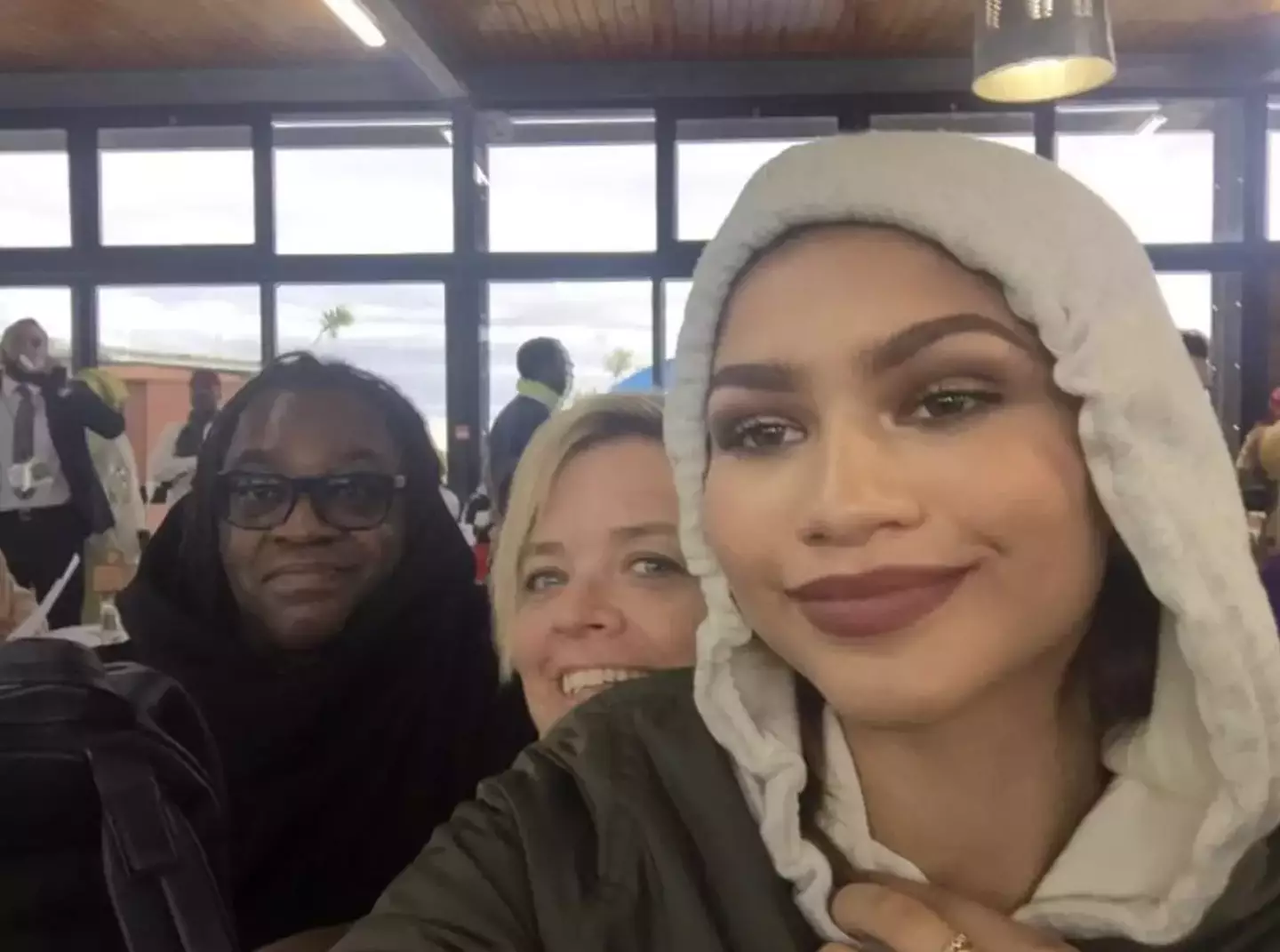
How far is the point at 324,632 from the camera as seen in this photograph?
134 centimetres

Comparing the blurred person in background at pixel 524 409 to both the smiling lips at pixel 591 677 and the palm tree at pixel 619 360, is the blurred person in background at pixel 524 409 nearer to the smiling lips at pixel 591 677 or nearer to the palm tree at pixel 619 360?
the smiling lips at pixel 591 677

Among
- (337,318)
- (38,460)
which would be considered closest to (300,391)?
(38,460)

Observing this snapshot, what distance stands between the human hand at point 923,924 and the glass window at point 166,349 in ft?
3.27

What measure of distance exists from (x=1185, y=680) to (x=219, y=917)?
2.47 ft

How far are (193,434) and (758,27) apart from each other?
357 cm

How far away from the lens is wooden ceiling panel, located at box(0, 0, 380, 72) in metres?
4.07

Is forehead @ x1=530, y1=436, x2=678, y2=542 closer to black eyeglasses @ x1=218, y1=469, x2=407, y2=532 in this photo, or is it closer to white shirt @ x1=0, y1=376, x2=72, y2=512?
black eyeglasses @ x1=218, y1=469, x2=407, y2=532

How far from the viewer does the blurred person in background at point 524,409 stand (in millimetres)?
1276

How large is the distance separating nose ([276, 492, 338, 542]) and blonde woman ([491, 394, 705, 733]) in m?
0.29

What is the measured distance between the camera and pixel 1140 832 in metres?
0.70

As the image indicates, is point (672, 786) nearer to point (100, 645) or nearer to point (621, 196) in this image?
point (100, 645)

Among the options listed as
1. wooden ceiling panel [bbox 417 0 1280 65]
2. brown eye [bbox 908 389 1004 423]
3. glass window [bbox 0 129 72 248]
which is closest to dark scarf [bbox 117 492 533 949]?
brown eye [bbox 908 389 1004 423]

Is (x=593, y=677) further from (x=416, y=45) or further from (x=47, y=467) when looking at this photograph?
(x=416, y=45)

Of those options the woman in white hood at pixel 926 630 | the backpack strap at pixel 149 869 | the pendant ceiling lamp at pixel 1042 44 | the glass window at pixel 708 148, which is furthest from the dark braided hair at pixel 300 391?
the glass window at pixel 708 148
